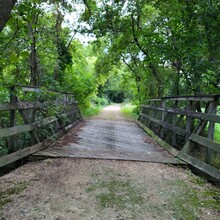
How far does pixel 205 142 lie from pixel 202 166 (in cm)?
41

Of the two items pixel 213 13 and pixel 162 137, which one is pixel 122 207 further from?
pixel 213 13

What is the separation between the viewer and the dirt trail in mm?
2412

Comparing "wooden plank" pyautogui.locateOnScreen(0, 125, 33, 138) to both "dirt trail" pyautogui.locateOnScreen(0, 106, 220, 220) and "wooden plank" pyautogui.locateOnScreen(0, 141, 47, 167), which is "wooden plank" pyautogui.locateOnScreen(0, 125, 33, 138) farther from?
"dirt trail" pyautogui.locateOnScreen(0, 106, 220, 220)

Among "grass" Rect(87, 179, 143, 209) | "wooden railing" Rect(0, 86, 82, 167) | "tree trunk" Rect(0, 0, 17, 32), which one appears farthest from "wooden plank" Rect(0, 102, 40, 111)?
"grass" Rect(87, 179, 143, 209)

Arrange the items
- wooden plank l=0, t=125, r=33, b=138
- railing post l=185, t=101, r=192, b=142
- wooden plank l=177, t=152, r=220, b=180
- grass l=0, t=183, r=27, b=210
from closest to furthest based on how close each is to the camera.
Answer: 1. grass l=0, t=183, r=27, b=210
2. wooden plank l=177, t=152, r=220, b=180
3. wooden plank l=0, t=125, r=33, b=138
4. railing post l=185, t=101, r=192, b=142

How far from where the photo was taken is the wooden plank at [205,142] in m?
3.38

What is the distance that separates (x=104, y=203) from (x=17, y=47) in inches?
306

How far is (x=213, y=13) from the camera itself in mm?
5355

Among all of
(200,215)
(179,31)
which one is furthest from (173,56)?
(200,215)

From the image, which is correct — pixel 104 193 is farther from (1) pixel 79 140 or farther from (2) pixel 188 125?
(1) pixel 79 140

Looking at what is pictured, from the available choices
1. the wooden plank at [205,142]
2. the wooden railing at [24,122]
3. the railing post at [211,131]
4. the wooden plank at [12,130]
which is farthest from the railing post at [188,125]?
the wooden plank at [12,130]

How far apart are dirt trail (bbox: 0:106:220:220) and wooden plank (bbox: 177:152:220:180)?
174mm

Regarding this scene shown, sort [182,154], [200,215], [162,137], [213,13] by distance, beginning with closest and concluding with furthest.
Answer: [200,215]
[182,154]
[213,13]
[162,137]

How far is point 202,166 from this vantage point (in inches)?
147
